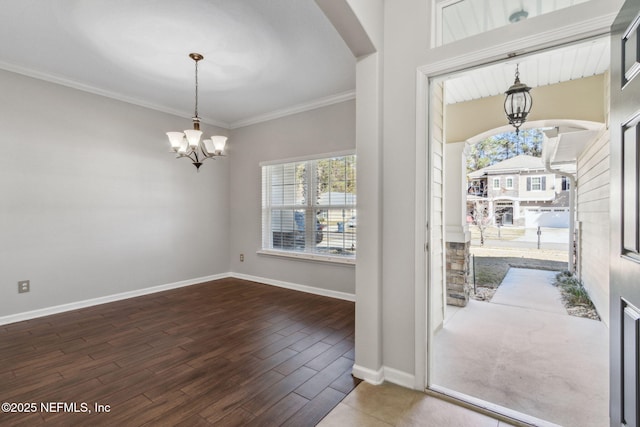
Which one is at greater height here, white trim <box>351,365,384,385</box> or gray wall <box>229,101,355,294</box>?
gray wall <box>229,101,355,294</box>

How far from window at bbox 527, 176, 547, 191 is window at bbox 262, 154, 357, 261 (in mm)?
8972

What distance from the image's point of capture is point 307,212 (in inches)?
175

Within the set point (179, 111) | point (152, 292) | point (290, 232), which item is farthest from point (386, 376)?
point (179, 111)

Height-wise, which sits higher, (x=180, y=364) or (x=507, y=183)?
(x=507, y=183)

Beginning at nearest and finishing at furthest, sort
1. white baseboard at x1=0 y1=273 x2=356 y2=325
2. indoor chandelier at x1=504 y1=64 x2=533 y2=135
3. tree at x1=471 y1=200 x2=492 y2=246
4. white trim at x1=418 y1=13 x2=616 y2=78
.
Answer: white trim at x1=418 y1=13 x2=616 y2=78
indoor chandelier at x1=504 y1=64 x2=533 y2=135
white baseboard at x1=0 y1=273 x2=356 y2=325
tree at x1=471 y1=200 x2=492 y2=246

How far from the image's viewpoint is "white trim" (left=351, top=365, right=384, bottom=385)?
6.63 ft

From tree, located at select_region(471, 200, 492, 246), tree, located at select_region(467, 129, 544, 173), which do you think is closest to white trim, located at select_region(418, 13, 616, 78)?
tree, located at select_region(471, 200, 492, 246)

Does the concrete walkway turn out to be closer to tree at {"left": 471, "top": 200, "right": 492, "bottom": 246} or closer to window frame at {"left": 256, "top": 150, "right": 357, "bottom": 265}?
window frame at {"left": 256, "top": 150, "right": 357, "bottom": 265}

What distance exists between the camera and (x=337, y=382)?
2.05 meters

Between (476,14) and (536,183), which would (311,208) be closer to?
(476,14)

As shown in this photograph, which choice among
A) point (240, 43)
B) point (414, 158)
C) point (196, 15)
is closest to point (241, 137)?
point (240, 43)

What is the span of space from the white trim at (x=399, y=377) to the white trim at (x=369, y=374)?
3 cm

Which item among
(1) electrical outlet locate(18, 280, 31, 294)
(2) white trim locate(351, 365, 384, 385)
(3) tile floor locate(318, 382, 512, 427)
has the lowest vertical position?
(3) tile floor locate(318, 382, 512, 427)

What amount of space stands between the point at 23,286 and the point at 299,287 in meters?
3.16
